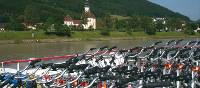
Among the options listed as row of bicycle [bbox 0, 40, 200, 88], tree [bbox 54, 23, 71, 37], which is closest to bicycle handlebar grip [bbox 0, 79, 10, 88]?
row of bicycle [bbox 0, 40, 200, 88]

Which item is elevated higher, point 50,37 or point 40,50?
point 40,50

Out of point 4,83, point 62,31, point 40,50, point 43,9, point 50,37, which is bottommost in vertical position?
point 50,37

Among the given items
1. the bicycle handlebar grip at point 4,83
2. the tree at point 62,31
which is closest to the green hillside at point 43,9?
the tree at point 62,31

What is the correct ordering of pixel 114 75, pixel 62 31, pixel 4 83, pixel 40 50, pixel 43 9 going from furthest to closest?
pixel 43 9 → pixel 62 31 → pixel 40 50 → pixel 114 75 → pixel 4 83

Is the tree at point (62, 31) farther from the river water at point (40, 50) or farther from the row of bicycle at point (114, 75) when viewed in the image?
the row of bicycle at point (114, 75)

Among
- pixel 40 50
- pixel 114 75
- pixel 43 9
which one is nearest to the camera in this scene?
pixel 114 75

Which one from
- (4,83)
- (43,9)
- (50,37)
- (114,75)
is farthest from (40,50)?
(43,9)

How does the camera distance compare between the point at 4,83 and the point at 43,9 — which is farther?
the point at 43,9

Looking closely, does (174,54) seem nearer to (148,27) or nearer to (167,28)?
(148,27)

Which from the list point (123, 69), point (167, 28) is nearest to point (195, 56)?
point (123, 69)

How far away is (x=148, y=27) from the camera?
9494 cm

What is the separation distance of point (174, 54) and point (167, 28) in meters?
103

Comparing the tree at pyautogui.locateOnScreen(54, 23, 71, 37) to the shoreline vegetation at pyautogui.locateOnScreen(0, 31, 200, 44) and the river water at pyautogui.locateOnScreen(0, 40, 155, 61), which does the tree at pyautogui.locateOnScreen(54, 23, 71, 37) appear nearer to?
the shoreline vegetation at pyautogui.locateOnScreen(0, 31, 200, 44)

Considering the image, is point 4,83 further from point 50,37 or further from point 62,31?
point 62,31
